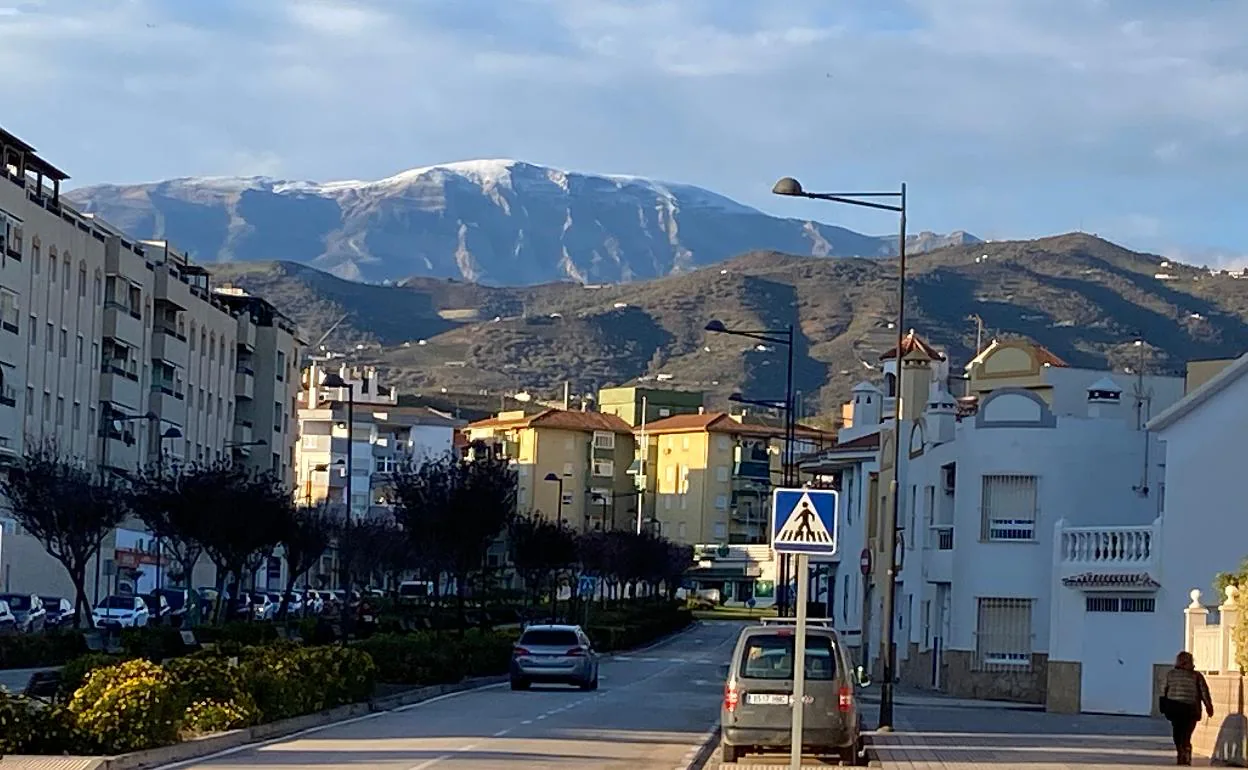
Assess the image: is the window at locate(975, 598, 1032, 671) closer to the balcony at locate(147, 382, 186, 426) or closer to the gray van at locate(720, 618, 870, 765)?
the gray van at locate(720, 618, 870, 765)

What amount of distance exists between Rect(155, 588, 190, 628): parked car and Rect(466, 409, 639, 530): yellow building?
8469 cm

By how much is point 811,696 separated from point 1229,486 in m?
19.4

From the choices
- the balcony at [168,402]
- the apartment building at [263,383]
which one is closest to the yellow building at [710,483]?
the apartment building at [263,383]

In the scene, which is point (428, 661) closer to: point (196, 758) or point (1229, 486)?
point (1229, 486)

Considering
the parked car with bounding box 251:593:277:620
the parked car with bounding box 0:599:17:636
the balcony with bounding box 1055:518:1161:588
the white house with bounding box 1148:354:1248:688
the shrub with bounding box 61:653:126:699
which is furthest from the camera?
→ the parked car with bounding box 251:593:277:620

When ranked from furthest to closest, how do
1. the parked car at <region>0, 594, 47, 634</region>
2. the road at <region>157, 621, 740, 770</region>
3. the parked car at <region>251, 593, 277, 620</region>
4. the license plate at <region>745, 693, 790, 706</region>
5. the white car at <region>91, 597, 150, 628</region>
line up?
the parked car at <region>251, 593, 277, 620</region> < the white car at <region>91, 597, 150, 628</region> < the parked car at <region>0, 594, 47, 634</region> < the license plate at <region>745, 693, 790, 706</region> < the road at <region>157, 621, 740, 770</region>

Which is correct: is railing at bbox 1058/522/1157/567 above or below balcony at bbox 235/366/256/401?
below

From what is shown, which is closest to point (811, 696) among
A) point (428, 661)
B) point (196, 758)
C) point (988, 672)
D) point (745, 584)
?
point (196, 758)

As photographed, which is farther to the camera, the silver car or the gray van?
the silver car

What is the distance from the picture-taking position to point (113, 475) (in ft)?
230

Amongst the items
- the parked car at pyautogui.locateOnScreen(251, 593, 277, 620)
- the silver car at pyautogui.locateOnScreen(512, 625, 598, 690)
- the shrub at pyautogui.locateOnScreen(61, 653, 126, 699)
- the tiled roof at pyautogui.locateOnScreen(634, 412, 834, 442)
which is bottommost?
the parked car at pyautogui.locateOnScreen(251, 593, 277, 620)

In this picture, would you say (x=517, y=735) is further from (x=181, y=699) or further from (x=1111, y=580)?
(x=1111, y=580)

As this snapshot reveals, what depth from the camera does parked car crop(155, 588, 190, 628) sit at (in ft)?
227

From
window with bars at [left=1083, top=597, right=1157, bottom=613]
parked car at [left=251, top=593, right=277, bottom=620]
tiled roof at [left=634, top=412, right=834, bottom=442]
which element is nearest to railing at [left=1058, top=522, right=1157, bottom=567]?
window with bars at [left=1083, top=597, right=1157, bottom=613]
